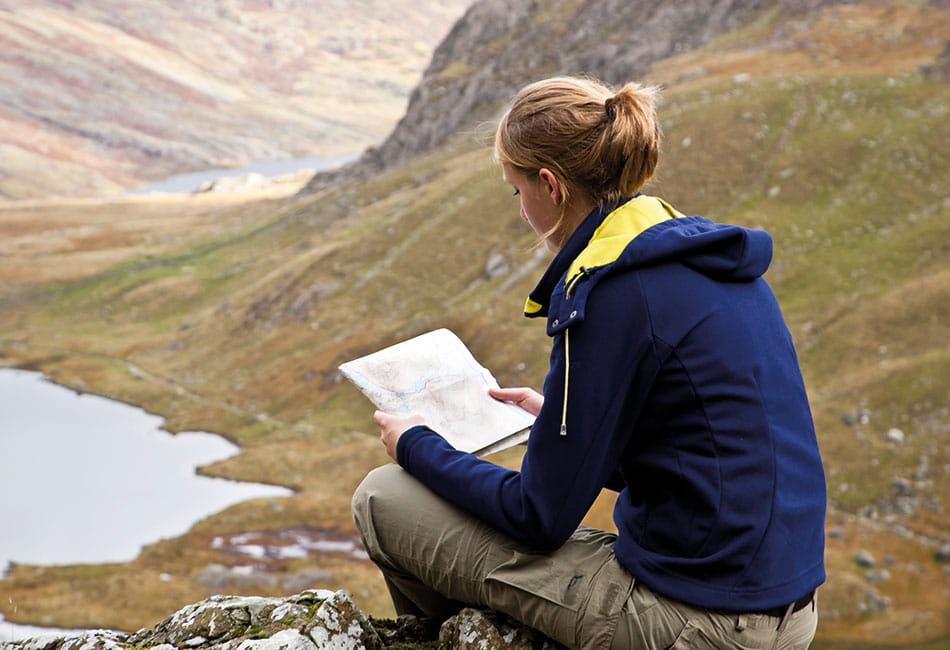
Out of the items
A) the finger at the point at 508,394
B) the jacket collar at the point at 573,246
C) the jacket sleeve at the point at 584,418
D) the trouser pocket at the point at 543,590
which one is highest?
the jacket collar at the point at 573,246

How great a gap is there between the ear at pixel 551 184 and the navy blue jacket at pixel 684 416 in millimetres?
Result: 362

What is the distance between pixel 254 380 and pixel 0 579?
25.9 meters

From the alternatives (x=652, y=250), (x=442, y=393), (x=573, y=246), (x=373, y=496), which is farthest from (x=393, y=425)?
(x=652, y=250)

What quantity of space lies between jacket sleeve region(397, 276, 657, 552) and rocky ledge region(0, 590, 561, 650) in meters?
1.12

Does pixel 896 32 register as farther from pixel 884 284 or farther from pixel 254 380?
pixel 254 380

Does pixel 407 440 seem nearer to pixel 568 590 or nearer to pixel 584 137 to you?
pixel 568 590

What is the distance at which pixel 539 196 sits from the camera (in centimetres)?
483

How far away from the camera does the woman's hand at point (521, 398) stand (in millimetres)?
6035

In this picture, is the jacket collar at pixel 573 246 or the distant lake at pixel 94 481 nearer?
the jacket collar at pixel 573 246

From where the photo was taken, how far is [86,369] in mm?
79312

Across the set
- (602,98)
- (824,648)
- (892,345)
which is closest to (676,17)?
(892,345)

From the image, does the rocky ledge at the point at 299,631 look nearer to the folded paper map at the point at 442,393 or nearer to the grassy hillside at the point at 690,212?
the folded paper map at the point at 442,393

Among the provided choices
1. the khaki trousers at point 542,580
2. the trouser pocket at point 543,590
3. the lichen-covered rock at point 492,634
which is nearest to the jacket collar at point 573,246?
the khaki trousers at point 542,580

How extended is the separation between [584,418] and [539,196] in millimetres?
1363
